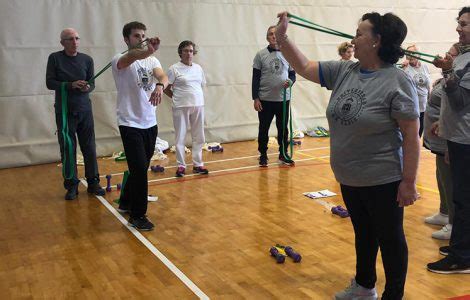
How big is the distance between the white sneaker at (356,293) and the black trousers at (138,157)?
185 centimetres

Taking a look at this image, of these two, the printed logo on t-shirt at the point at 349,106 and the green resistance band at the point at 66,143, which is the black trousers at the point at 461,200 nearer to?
the printed logo on t-shirt at the point at 349,106

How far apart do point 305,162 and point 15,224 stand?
3699 millimetres

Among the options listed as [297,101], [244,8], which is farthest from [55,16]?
[297,101]

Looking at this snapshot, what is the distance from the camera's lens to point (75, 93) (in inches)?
203

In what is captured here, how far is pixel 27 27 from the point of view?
6.85m

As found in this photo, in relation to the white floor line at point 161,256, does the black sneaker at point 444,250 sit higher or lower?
higher

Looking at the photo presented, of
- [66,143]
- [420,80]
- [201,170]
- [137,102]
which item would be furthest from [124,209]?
[420,80]

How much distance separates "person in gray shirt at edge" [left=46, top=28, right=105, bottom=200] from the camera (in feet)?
16.6

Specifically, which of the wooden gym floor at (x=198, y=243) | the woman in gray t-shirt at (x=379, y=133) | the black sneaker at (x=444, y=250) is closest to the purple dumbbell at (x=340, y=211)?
the wooden gym floor at (x=198, y=243)

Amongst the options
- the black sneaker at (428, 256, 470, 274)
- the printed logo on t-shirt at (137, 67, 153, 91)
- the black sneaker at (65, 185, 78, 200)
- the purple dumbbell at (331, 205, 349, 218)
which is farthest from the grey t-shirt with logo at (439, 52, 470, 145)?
the black sneaker at (65, 185, 78, 200)

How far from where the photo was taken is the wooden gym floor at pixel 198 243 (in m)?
3.09

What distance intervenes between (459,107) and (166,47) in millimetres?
5438

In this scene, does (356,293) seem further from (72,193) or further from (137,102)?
(72,193)

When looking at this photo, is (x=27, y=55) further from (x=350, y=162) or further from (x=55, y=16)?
(x=350, y=162)
